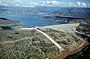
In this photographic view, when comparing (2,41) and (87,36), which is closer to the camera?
(2,41)

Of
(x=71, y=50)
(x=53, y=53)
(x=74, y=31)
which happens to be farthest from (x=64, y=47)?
(x=74, y=31)

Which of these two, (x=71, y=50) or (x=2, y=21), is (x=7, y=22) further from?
(x=71, y=50)

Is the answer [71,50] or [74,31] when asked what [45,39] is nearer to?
[71,50]

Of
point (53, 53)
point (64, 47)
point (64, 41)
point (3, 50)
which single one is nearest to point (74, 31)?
point (64, 41)

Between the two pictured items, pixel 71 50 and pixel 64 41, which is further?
pixel 64 41

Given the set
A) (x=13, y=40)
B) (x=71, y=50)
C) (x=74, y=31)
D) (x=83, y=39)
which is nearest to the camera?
(x=71, y=50)

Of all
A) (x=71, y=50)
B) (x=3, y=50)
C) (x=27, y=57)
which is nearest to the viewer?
(x=27, y=57)

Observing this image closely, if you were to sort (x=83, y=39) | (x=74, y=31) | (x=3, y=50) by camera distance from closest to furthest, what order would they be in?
(x=3, y=50), (x=83, y=39), (x=74, y=31)

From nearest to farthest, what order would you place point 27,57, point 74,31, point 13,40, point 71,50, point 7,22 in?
point 27,57
point 71,50
point 13,40
point 74,31
point 7,22

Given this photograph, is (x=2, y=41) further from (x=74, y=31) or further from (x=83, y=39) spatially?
(x=74, y=31)
